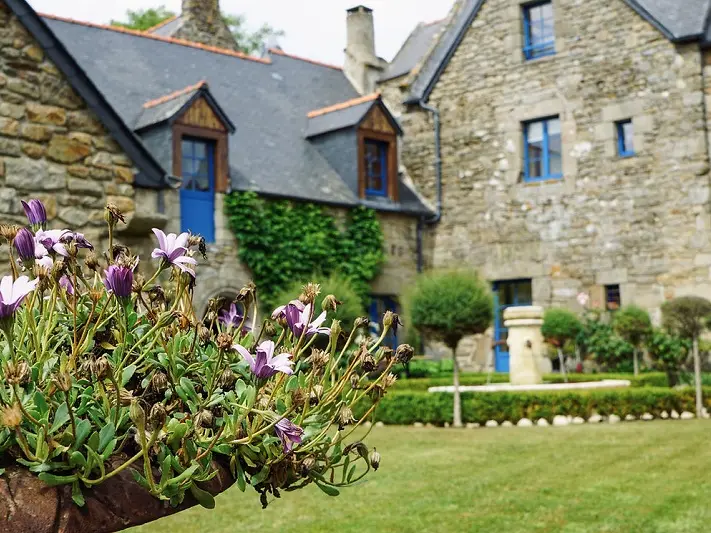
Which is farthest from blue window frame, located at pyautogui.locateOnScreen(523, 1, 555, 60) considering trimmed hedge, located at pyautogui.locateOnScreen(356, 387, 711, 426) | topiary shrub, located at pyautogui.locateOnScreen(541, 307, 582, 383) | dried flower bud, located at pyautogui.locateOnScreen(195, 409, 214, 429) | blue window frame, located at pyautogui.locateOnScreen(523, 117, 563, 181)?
dried flower bud, located at pyautogui.locateOnScreen(195, 409, 214, 429)

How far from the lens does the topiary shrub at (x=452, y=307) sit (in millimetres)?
11438

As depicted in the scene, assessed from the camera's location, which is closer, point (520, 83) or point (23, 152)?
point (23, 152)

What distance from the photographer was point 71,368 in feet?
6.59

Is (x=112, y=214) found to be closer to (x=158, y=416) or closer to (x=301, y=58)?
(x=158, y=416)

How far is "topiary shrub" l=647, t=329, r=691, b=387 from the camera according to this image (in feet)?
47.0

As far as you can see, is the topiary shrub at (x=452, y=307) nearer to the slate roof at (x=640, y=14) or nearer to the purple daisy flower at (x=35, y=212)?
the slate roof at (x=640, y=14)

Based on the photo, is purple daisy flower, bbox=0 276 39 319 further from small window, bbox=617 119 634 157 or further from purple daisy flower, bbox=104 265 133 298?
small window, bbox=617 119 634 157

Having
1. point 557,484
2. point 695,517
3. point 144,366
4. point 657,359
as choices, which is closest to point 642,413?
point 657,359

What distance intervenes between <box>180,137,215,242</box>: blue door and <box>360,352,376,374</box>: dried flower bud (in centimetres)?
1199

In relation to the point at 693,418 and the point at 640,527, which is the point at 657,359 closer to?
the point at 693,418

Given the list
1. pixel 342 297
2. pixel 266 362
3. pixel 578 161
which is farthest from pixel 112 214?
pixel 578 161

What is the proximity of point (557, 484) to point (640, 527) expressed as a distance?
1392mm

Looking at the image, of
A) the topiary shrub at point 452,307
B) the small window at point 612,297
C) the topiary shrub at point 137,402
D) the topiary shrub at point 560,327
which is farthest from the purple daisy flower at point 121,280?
the small window at point 612,297

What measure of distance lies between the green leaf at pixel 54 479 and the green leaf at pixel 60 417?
9 cm
